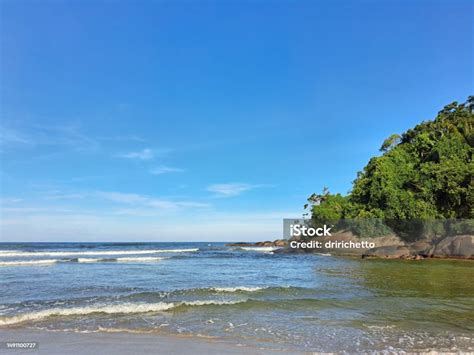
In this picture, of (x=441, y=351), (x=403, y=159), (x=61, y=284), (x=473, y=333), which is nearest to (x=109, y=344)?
(x=441, y=351)

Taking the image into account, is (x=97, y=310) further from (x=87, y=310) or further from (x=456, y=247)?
(x=456, y=247)

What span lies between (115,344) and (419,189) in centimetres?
3845

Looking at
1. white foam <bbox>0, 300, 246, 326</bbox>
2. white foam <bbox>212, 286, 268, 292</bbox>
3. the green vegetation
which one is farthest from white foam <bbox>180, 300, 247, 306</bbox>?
the green vegetation

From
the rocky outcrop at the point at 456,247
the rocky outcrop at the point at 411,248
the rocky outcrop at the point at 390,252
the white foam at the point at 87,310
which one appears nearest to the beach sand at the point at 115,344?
the white foam at the point at 87,310

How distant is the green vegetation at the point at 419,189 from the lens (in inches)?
1364

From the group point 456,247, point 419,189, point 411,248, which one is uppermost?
point 419,189

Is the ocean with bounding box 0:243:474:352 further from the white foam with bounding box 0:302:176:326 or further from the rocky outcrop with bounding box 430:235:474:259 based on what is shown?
the rocky outcrop with bounding box 430:235:474:259

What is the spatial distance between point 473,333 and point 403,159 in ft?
132

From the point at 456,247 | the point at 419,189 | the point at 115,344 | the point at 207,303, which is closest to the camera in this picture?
the point at 115,344

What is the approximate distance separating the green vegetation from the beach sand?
3286 cm

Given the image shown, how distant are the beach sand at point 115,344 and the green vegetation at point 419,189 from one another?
32.9m

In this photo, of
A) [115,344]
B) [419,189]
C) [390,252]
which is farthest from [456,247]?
[115,344]

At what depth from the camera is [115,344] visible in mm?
7027

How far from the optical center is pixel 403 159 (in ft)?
145
